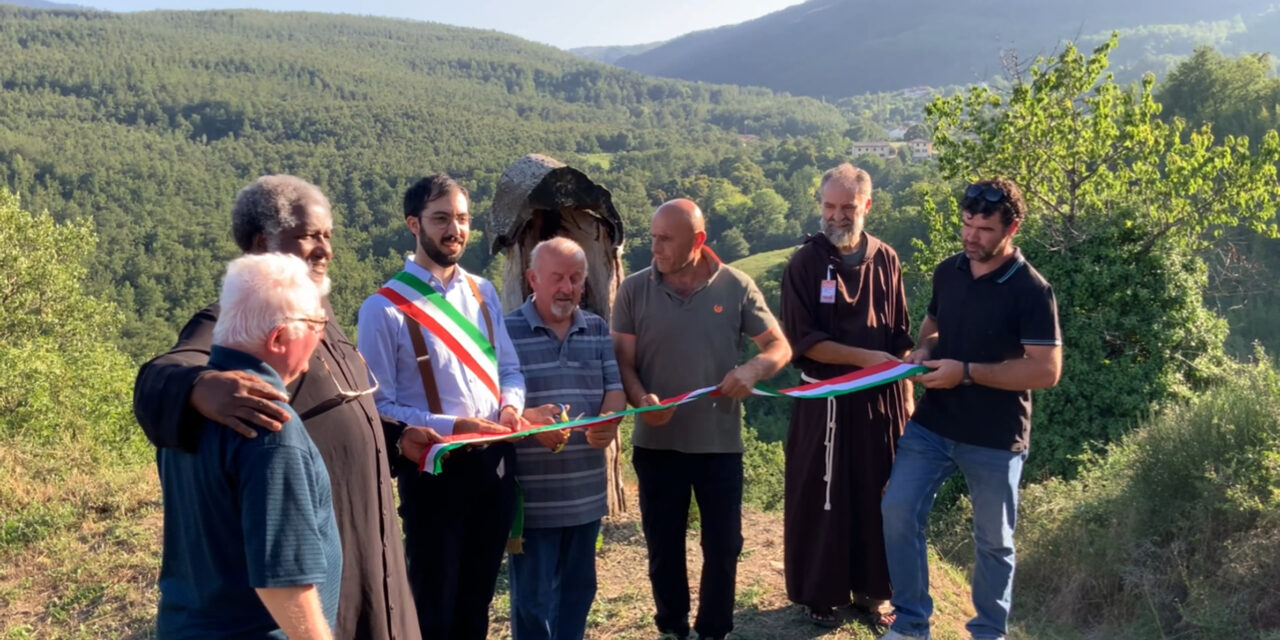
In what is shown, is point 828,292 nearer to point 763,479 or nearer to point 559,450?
point 559,450

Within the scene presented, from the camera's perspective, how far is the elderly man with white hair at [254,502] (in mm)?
2014

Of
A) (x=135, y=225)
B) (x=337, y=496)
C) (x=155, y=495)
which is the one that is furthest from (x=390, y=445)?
(x=135, y=225)

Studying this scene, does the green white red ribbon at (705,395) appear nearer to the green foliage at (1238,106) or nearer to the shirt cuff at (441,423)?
the shirt cuff at (441,423)

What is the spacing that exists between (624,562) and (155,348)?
4488 cm

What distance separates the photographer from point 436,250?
11.5 ft

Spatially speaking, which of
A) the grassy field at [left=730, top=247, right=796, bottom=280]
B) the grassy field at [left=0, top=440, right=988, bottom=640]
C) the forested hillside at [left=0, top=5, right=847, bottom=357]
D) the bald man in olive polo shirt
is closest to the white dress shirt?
the bald man in olive polo shirt

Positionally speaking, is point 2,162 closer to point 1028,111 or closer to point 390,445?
point 1028,111

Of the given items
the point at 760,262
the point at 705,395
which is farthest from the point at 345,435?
the point at 760,262

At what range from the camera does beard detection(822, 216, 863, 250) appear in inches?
171

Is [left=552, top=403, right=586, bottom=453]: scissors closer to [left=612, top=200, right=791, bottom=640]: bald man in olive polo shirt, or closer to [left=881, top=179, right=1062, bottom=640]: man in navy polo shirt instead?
[left=612, top=200, right=791, bottom=640]: bald man in olive polo shirt

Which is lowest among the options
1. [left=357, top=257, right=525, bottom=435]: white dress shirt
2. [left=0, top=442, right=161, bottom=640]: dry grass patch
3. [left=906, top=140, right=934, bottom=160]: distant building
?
[left=0, top=442, right=161, bottom=640]: dry grass patch

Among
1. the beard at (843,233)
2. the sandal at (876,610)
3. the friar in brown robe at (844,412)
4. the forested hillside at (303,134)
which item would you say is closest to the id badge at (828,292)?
the friar in brown robe at (844,412)

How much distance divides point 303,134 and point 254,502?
11748 centimetres

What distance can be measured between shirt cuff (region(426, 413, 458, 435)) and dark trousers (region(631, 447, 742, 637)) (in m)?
1.16
